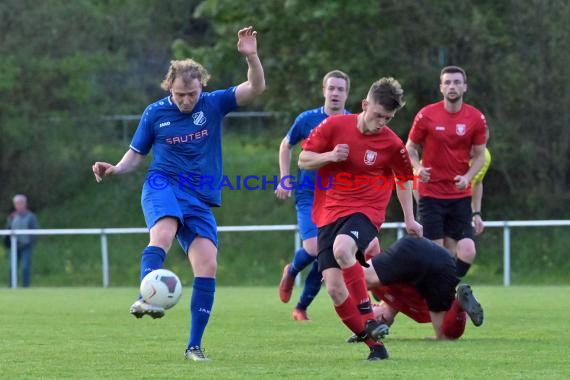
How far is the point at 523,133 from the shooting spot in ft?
82.6

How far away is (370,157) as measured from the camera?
27.1 ft

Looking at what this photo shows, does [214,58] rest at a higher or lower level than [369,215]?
higher

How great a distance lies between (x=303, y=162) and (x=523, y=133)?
1767cm

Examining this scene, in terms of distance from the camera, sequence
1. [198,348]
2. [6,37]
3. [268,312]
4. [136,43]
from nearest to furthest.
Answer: [198,348] → [268,312] → [6,37] → [136,43]

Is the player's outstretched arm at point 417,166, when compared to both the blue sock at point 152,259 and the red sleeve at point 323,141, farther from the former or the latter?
the blue sock at point 152,259

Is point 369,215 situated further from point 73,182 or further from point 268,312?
point 73,182

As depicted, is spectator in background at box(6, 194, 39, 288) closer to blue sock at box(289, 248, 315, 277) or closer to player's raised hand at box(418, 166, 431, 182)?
blue sock at box(289, 248, 315, 277)

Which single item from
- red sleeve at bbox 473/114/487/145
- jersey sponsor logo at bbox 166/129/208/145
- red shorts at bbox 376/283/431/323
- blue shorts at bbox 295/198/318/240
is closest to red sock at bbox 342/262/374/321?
jersey sponsor logo at bbox 166/129/208/145

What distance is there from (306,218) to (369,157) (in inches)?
143

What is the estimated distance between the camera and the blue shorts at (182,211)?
799 cm

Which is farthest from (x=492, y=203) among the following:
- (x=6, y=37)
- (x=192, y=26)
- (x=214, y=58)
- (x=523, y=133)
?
(x=192, y=26)

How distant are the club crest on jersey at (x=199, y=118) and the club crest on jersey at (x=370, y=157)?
1.13m

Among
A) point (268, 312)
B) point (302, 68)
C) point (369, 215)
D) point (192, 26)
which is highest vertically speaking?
point (192, 26)

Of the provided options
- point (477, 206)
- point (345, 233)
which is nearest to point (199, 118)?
point (345, 233)
